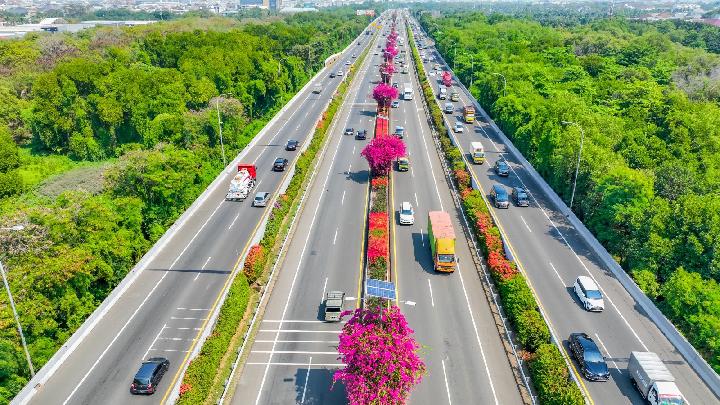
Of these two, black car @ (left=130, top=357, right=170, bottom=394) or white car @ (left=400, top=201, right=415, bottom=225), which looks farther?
white car @ (left=400, top=201, right=415, bottom=225)

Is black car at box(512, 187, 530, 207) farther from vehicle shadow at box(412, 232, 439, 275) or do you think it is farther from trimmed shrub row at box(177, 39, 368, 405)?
trimmed shrub row at box(177, 39, 368, 405)

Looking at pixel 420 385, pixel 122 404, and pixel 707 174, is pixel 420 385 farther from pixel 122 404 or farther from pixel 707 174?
pixel 707 174

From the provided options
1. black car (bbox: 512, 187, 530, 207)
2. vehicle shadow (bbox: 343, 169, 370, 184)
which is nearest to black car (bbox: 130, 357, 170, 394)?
vehicle shadow (bbox: 343, 169, 370, 184)

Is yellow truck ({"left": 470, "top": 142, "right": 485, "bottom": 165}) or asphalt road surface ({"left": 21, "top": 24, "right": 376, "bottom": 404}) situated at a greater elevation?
yellow truck ({"left": 470, "top": 142, "right": 485, "bottom": 165})

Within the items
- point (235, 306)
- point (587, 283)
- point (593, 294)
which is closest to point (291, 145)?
point (235, 306)

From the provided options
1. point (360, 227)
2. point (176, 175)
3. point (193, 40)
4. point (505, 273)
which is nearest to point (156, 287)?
point (176, 175)

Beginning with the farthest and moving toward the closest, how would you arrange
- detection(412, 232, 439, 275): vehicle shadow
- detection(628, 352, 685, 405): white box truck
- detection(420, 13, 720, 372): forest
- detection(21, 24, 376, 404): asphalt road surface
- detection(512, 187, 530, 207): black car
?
1. detection(512, 187, 530, 207): black car
2. detection(412, 232, 439, 275): vehicle shadow
3. detection(420, 13, 720, 372): forest
4. detection(21, 24, 376, 404): asphalt road surface
5. detection(628, 352, 685, 405): white box truck
